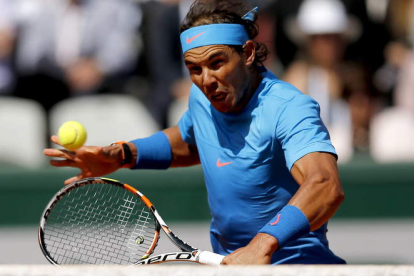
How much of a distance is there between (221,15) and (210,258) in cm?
110

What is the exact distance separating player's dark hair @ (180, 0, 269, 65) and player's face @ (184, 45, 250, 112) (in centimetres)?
8

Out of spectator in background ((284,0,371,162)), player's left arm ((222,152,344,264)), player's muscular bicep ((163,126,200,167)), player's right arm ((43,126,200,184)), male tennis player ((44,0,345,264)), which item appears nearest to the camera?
player's left arm ((222,152,344,264))

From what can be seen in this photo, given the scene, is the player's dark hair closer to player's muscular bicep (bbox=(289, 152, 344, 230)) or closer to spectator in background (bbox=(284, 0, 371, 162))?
player's muscular bicep (bbox=(289, 152, 344, 230))

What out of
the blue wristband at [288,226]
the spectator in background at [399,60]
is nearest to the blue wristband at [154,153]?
the blue wristband at [288,226]

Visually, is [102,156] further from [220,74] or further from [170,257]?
[220,74]

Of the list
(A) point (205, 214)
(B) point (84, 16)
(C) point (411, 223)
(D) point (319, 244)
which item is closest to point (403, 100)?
(C) point (411, 223)

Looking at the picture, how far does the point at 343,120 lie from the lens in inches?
287

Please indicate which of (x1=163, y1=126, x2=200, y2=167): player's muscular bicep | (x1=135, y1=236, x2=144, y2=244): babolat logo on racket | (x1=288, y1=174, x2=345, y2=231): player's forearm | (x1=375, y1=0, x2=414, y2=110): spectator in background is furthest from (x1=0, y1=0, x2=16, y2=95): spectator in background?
(x1=288, y1=174, x2=345, y2=231): player's forearm

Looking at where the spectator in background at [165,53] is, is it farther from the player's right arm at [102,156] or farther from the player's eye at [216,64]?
the player's eye at [216,64]

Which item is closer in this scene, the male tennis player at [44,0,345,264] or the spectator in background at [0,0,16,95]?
the male tennis player at [44,0,345,264]

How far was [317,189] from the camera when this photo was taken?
122 inches

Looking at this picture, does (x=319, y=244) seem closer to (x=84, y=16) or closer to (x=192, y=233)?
(x=192, y=233)

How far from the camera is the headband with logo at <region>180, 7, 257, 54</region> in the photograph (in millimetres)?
3533

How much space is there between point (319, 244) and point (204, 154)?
2.20ft
